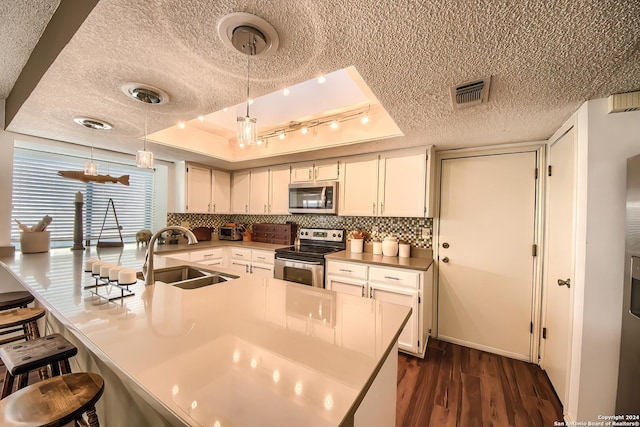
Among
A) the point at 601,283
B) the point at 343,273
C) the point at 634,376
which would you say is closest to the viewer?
the point at 634,376

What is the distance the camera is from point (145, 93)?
154cm

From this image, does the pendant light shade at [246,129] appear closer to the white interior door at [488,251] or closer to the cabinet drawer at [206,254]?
the white interior door at [488,251]

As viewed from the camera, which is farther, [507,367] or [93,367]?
[507,367]

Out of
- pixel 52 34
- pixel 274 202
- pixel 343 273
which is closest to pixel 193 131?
pixel 274 202

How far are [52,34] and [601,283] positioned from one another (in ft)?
11.1

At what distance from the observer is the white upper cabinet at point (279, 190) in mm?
3508

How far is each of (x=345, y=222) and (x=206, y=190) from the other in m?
2.24

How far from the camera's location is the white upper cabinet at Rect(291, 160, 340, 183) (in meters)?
3.12

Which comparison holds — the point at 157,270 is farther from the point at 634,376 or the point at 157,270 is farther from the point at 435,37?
the point at 634,376

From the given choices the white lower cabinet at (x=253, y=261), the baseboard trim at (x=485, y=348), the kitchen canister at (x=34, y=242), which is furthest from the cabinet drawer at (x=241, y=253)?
the baseboard trim at (x=485, y=348)

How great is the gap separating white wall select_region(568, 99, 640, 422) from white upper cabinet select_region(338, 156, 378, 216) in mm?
1674

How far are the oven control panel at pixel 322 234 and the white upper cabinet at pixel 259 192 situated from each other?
0.69 meters

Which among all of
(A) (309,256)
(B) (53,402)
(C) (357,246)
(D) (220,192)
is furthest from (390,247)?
(D) (220,192)

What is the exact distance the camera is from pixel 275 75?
1321 mm
